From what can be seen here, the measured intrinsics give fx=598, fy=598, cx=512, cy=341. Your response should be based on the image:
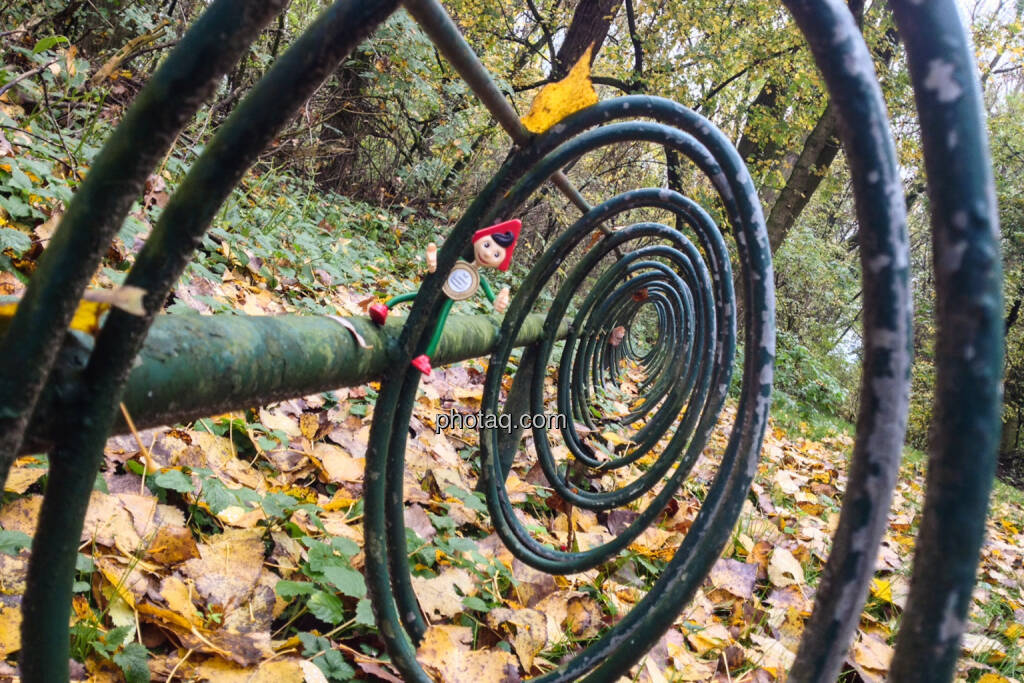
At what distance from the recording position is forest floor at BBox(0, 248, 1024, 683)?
2.36 ft

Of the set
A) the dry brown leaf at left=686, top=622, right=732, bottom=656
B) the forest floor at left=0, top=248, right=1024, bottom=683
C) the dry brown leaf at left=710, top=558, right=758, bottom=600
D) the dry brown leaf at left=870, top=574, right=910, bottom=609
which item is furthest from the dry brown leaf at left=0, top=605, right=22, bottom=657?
the dry brown leaf at left=870, top=574, right=910, bottom=609

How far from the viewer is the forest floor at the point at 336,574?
0.72 meters

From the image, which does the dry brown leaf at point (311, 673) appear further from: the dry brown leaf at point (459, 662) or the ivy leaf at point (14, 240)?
the ivy leaf at point (14, 240)

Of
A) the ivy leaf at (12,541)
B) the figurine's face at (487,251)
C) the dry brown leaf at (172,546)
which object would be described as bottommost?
the ivy leaf at (12,541)

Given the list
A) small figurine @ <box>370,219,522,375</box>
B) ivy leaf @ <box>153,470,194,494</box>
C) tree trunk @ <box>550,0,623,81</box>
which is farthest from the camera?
tree trunk @ <box>550,0,623,81</box>

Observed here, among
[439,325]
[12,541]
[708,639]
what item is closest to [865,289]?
[439,325]

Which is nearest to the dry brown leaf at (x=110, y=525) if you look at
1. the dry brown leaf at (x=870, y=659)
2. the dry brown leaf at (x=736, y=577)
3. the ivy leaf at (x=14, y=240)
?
the ivy leaf at (x=14, y=240)

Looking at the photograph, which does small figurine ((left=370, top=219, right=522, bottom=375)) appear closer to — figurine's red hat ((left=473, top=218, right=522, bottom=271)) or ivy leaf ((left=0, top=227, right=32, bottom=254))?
figurine's red hat ((left=473, top=218, right=522, bottom=271))

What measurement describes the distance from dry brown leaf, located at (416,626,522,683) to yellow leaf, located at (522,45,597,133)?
2.09 feet

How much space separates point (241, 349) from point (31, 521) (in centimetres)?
58

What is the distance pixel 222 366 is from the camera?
375 mm

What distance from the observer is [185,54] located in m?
0.25

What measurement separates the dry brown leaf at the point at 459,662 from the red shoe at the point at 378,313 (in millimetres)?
420

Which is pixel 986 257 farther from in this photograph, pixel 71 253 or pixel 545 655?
pixel 545 655
